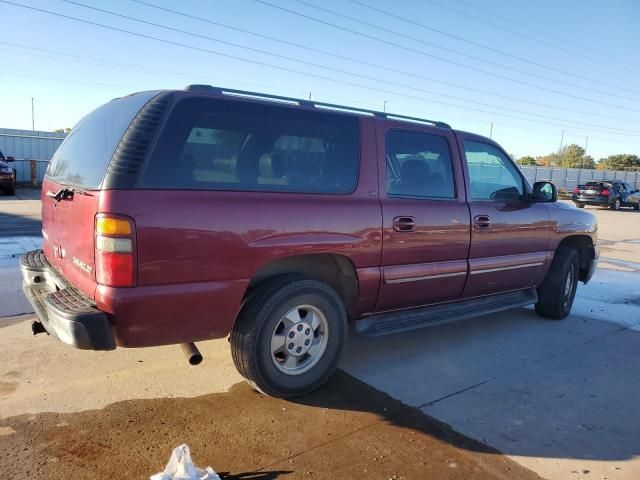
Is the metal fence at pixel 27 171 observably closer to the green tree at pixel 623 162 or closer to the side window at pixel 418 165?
the side window at pixel 418 165

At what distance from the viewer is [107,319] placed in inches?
112

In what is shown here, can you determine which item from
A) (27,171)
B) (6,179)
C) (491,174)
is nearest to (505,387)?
(491,174)

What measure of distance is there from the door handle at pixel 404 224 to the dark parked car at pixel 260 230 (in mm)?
12

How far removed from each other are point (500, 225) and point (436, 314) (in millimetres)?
1121

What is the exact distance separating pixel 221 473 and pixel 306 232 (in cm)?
154

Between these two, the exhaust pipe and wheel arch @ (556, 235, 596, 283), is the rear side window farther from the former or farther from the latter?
wheel arch @ (556, 235, 596, 283)

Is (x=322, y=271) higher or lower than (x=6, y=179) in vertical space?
higher

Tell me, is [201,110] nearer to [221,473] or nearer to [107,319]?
[107,319]

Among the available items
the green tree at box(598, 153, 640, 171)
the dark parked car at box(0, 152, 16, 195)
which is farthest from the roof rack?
the green tree at box(598, 153, 640, 171)

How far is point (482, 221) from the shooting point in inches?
185

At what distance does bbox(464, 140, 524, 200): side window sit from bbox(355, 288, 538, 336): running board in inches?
39.4

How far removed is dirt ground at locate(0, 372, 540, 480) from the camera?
2.77 m

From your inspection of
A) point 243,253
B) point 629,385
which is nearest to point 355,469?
point 243,253

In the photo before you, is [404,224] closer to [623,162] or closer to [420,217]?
[420,217]
